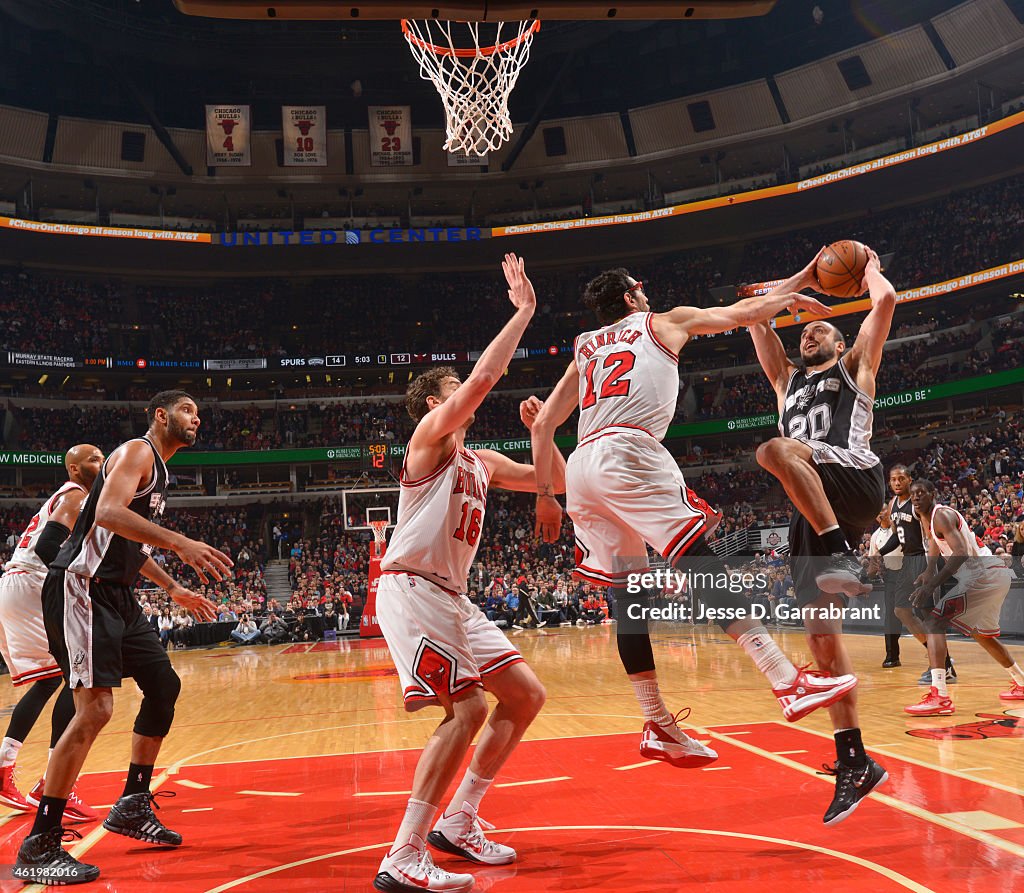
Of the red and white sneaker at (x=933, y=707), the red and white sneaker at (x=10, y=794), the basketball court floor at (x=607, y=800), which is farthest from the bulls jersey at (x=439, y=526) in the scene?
the red and white sneaker at (x=933, y=707)

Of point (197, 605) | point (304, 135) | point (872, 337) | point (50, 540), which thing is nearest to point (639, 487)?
point (872, 337)

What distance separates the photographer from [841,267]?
16.2ft

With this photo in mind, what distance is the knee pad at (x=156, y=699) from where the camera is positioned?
15.3ft

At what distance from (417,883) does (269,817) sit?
1.96 metres

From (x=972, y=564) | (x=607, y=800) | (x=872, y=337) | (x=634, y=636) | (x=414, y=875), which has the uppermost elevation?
(x=872, y=337)

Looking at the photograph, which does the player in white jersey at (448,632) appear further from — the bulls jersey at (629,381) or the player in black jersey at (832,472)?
the player in black jersey at (832,472)

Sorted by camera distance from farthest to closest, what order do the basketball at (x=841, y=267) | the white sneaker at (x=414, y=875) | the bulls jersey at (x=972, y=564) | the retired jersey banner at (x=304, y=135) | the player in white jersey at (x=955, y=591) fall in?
the retired jersey banner at (x=304, y=135), the bulls jersey at (x=972, y=564), the player in white jersey at (x=955, y=591), the basketball at (x=841, y=267), the white sneaker at (x=414, y=875)

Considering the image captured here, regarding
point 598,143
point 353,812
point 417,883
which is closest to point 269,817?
point 353,812

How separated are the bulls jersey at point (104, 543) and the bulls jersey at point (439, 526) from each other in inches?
55.8

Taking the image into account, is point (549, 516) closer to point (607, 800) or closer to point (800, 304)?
point (800, 304)

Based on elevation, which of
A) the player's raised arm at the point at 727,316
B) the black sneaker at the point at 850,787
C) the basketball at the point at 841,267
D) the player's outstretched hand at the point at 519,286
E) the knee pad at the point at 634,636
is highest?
the basketball at the point at 841,267

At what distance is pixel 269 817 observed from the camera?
5.05 metres

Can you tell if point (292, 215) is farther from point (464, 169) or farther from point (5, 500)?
point (5, 500)

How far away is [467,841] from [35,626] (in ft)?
11.3
